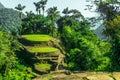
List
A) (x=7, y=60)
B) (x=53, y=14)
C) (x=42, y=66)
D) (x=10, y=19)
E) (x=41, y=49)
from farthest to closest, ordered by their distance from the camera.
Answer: (x=10, y=19) < (x=53, y=14) < (x=41, y=49) < (x=42, y=66) < (x=7, y=60)

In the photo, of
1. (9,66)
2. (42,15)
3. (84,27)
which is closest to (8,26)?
(42,15)

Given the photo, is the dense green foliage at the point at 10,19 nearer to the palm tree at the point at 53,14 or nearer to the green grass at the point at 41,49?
the palm tree at the point at 53,14

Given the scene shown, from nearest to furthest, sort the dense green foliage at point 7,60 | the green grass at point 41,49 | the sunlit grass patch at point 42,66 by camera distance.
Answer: the dense green foliage at point 7,60 < the sunlit grass patch at point 42,66 < the green grass at point 41,49

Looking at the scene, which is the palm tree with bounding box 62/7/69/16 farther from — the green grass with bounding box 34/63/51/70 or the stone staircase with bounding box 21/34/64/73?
the green grass with bounding box 34/63/51/70

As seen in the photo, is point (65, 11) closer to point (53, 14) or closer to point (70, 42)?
point (53, 14)

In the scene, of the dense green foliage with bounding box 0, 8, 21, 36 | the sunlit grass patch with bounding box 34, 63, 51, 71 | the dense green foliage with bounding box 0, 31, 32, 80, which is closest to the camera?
the dense green foliage with bounding box 0, 31, 32, 80

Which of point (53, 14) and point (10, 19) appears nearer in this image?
point (53, 14)

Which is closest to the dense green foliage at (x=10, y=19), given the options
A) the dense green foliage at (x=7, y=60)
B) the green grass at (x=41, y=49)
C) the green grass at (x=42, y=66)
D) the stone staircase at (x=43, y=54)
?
the stone staircase at (x=43, y=54)

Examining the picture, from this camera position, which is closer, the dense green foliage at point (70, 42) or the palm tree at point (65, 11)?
the dense green foliage at point (70, 42)

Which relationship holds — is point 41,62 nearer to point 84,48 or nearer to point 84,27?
point 84,48

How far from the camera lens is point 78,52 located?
4972 centimetres

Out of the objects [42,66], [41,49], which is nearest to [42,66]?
[42,66]

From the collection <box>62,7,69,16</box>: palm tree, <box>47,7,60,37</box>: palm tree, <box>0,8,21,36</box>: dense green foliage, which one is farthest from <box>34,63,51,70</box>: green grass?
<box>0,8,21,36</box>: dense green foliage

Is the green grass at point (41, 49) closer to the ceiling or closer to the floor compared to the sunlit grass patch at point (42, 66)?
closer to the ceiling
